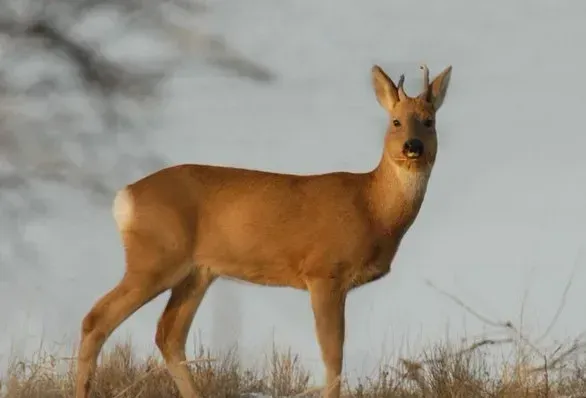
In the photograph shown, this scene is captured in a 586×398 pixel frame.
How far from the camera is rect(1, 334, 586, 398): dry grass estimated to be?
495 cm

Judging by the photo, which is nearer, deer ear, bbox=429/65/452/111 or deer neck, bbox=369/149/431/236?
deer neck, bbox=369/149/431/236

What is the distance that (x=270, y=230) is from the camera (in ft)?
18.2

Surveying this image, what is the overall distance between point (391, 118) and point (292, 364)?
6.21 ft

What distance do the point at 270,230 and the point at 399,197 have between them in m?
0.83

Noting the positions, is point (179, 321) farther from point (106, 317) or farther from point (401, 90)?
point (401, 90)

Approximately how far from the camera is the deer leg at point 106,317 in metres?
5.29

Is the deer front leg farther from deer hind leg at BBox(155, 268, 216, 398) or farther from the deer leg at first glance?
the deer leg

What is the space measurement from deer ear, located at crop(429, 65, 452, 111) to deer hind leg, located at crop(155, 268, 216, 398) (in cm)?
182

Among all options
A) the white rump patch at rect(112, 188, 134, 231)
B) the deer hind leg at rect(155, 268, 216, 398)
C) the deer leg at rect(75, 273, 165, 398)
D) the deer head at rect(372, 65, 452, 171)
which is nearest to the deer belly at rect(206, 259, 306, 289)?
the deer hind leg at rect(155, 268, 216, 398)

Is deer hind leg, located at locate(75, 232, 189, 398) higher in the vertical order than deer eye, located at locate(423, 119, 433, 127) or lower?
lower

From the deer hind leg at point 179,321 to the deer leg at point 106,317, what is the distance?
15.4 inches

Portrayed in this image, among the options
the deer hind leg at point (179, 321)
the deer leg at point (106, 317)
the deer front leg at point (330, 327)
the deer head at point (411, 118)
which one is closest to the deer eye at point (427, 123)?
the deer head at point (411, 118)

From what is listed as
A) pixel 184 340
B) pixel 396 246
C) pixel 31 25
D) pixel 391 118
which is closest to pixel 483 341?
pixel 396 246

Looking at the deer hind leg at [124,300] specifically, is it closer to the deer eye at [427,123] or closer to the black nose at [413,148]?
the black nose at [413,148]
